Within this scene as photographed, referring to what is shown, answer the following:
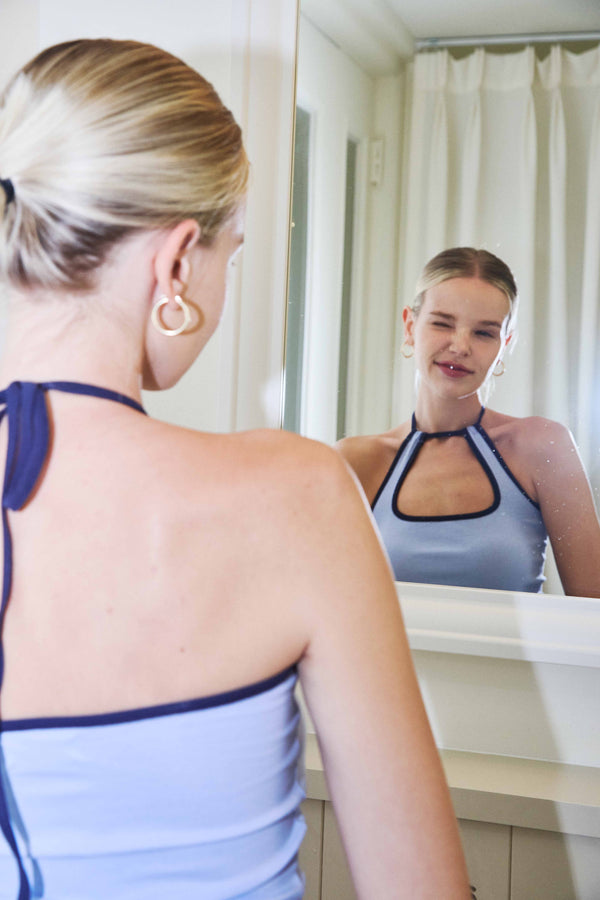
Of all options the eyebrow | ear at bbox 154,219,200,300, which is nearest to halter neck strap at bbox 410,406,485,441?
the eyebrow

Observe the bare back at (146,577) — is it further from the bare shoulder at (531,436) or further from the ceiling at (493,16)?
the ceiling at (493,16)

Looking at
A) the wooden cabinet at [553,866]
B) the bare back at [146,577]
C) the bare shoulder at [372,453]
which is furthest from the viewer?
the bare shoulder at [372,453]

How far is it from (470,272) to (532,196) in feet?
0.38

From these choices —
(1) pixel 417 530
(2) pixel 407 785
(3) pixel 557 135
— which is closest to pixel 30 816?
(2) pixel 407 785

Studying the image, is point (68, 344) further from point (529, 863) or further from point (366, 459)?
point (529, 863)

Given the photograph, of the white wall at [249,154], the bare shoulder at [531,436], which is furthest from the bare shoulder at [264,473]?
the white wall at [249,154]

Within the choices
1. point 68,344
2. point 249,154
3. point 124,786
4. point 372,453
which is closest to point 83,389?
point 68,344

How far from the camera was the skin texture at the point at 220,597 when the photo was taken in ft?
1.50

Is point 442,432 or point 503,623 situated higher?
point 442,432

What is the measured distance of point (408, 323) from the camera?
1055mm

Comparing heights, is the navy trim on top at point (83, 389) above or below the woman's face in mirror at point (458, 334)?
below

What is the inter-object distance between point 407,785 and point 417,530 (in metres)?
0.59

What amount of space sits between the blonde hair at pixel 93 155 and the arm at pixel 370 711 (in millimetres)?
207

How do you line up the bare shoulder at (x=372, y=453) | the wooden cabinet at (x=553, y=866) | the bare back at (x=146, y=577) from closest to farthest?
1. the bare back at (x=146, y=577)
2. the wooden cabinet at (x=553, y=866)
3. the bare shoulder at (x=372, y=453)
